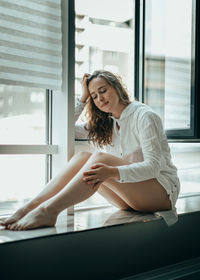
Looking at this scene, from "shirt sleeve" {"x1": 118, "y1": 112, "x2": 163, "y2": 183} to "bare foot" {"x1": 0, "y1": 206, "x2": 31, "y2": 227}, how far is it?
0.49 meters

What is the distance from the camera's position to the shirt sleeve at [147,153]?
1758mm

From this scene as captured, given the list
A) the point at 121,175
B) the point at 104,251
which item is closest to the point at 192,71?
the point at 121,175

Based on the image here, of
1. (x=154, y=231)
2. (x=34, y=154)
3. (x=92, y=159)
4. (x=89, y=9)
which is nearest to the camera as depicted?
(x=92, y=159)

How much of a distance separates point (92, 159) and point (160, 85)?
1.42 metres

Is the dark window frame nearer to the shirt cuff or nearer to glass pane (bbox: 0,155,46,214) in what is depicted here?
glass pane (bbox: 0,155,46,214)

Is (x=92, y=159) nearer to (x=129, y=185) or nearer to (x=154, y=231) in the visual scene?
(x=129, y=185)

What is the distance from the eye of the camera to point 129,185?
1.88m

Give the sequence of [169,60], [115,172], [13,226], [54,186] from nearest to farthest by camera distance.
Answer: [13,226], [115,172], [54,186], [169,60]

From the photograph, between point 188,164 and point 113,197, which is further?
point 188,164

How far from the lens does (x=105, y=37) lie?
2.63 metres

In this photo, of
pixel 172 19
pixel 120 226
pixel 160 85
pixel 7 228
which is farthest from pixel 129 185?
pixel 172 19

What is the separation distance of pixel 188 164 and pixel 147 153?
146cm

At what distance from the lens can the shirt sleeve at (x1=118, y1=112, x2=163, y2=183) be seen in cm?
176

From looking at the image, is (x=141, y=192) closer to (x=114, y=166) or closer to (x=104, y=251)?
(x=114, y=166)
